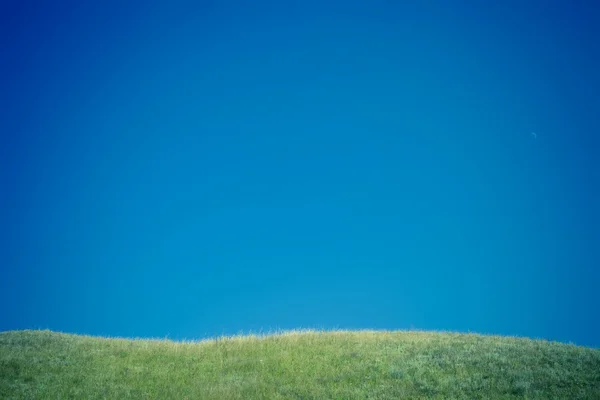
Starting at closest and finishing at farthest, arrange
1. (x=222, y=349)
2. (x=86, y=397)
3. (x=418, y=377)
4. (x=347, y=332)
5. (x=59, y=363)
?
1. (x=86, y=397)
2. (x=418, y=377)
3. (x=59, y=363)
4. (x=222, y=349)
5. (x=347, y=332)

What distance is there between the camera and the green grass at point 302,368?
13.9 meters

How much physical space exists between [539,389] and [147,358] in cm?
1433

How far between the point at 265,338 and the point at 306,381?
683cm

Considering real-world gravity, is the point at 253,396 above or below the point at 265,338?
below

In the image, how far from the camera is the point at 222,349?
64.7ft

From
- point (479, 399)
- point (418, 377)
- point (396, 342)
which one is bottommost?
point (479, 399)

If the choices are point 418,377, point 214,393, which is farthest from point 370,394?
point 214,393

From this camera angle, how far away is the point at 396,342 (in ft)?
67.4

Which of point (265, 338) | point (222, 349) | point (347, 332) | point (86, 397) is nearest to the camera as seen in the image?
point (86, 397)

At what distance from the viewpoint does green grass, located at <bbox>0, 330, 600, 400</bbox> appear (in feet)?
45.6

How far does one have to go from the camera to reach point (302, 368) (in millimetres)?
16531

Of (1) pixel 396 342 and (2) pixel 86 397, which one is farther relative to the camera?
(1) pixel 396 342

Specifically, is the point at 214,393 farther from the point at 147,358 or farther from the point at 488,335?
the point at 488,335

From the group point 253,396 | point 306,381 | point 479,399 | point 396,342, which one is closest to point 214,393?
point 253,396
